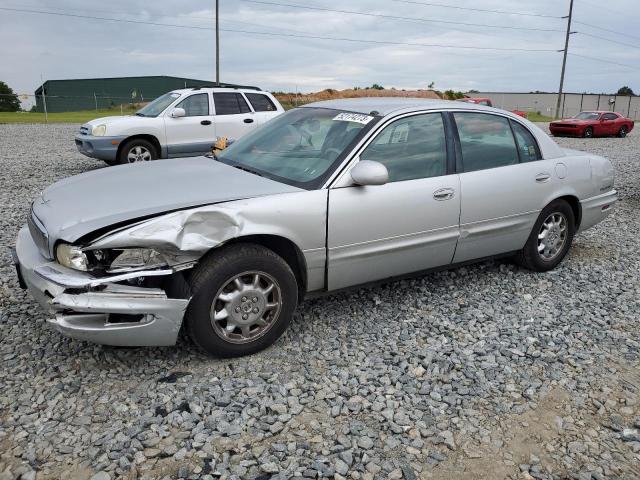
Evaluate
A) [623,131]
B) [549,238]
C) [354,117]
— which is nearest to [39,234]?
[354,117]

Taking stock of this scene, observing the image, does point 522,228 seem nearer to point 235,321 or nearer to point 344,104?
point 344,104

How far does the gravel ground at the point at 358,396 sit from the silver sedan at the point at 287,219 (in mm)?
351

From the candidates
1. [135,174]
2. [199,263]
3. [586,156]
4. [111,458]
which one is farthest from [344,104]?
[111,458]

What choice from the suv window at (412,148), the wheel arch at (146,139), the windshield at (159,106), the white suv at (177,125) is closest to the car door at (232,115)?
the white suv at (177,125)

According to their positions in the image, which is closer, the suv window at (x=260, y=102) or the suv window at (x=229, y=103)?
the suv window at (x=229, y=103)

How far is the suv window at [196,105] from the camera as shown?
412 inches

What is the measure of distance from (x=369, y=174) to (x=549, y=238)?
2.42m

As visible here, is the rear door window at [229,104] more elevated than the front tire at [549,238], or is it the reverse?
the rear door window at [229,104]

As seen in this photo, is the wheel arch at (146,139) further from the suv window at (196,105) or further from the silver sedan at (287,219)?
the silver sedan at (287,219)

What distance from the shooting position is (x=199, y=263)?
3.12 m

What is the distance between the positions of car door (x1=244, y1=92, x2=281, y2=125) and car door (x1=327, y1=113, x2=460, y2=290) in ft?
24.0

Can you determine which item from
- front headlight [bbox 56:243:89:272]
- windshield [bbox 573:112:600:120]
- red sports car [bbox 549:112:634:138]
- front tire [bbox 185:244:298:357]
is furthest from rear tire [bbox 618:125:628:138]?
front headlight [bbox 56:243:89:272]

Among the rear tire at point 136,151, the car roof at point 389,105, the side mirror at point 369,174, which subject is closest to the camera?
the side mirror at point 369,174

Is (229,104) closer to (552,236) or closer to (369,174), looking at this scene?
(552,236)
